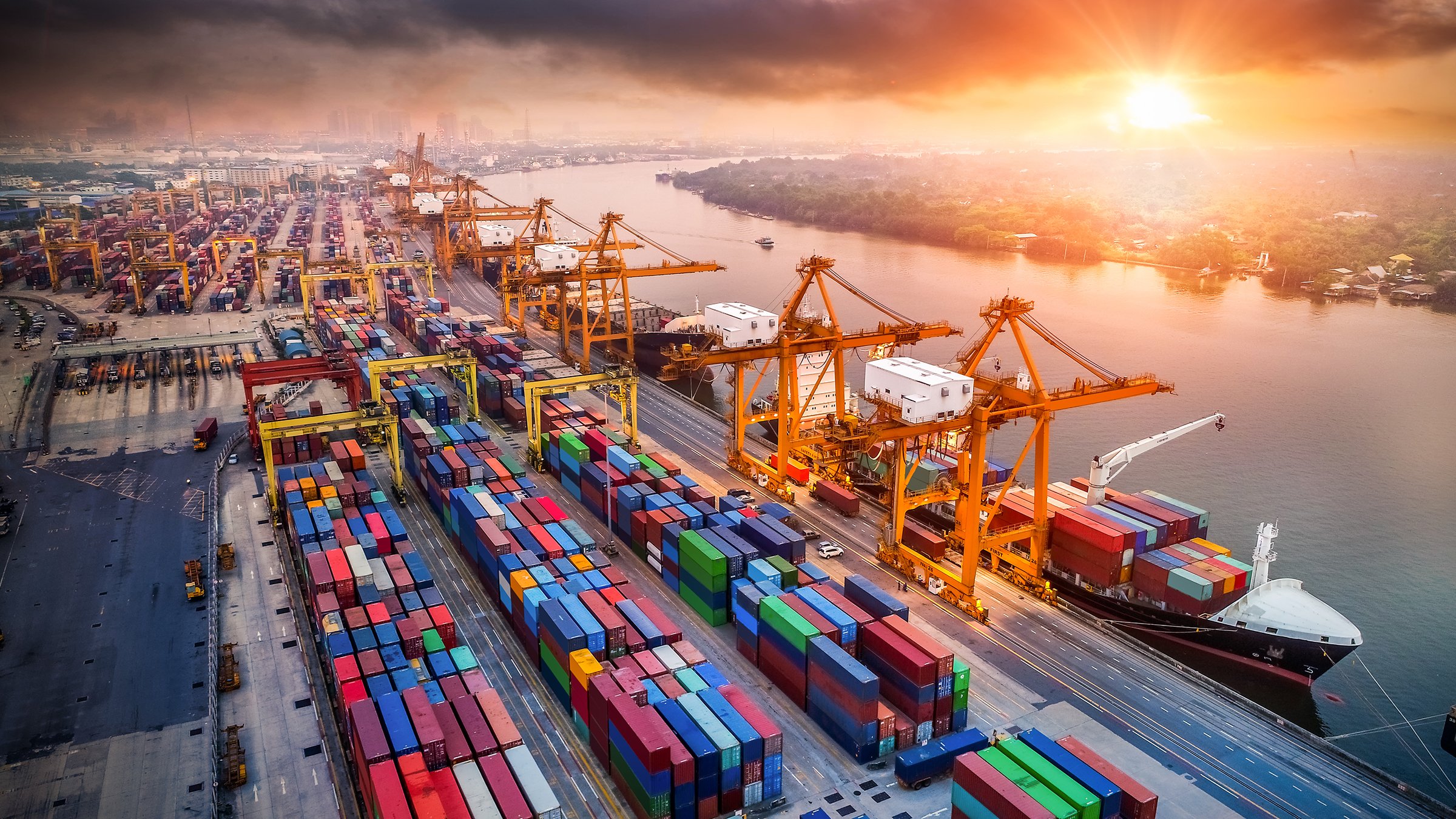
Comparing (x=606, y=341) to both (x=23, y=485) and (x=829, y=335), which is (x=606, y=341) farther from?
(x=23, y=485)

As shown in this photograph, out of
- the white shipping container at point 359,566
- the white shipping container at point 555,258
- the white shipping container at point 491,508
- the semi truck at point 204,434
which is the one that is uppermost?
the white shipping container at point 555,258

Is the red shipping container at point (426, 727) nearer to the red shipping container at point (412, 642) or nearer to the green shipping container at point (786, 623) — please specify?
the red shipping container at point (412, 642)

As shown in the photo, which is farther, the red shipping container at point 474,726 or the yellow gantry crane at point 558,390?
the yellow gantry crane at point 558,390

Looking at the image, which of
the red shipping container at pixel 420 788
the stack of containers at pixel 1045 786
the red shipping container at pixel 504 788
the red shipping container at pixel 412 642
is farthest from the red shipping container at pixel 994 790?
the red shipping container at pixel 412 642

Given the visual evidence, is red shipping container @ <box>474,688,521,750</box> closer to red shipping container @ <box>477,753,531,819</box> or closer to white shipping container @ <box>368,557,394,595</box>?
red shipping container @ <box>477,753,531,819</box>

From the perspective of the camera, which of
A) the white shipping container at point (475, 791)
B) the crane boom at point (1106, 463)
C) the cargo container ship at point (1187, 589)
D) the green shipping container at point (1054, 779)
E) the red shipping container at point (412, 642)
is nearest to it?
the white shipping container at point (475, 791)

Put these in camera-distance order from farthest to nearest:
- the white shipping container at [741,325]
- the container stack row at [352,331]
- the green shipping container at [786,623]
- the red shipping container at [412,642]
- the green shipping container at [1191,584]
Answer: the container stack row at [352,331]
the white shipping container at [741,325]
the green shipping container at [1191,584]
the green shipping container at [786,623]
the red shipping container at [412,642]

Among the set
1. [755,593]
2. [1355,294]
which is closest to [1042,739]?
[755,593]
